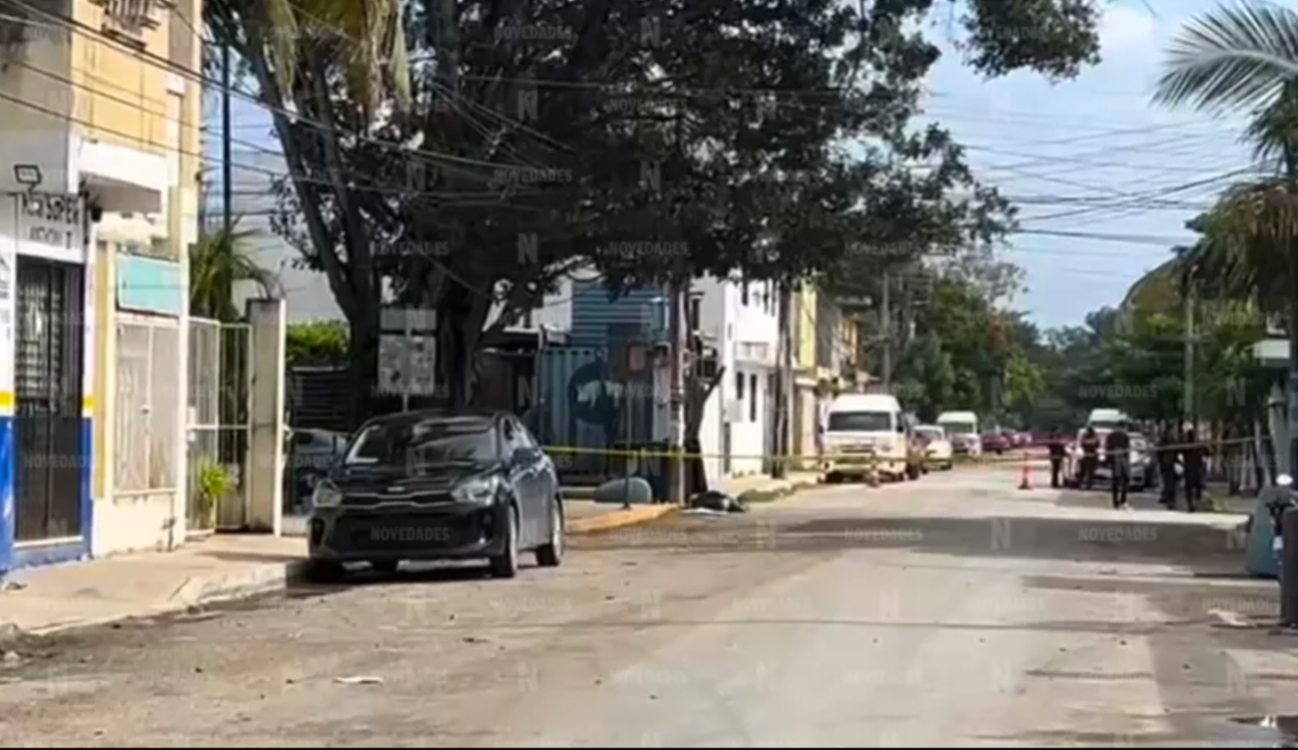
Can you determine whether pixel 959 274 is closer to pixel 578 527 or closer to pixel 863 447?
pixel 863 447

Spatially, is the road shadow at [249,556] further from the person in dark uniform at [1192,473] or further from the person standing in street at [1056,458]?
the person standing in street at [1056,458]

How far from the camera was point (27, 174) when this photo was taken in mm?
19391

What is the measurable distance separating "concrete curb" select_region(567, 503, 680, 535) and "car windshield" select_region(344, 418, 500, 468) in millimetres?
8257

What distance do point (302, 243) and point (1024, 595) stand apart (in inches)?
724

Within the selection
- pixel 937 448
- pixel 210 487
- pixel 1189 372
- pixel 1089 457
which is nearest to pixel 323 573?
pixel 210 487

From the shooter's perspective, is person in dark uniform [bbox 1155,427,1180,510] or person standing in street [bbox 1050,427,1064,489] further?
person standing in street [bbox 1050,427,1064,489]

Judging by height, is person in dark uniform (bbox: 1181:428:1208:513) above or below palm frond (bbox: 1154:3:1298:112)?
below

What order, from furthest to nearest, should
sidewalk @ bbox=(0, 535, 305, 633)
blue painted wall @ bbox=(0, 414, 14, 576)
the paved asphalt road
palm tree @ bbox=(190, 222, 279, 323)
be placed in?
palm tree @ bbox=(190, 222, 279, 323), blue painted wall @ bbox=(0, 414, 14, 576), sidewalk @ bbox=(0, 535, 305, 633), the paved asphalt road

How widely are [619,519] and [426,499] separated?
1238 cm

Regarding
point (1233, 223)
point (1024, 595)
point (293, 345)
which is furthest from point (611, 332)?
point (1024, 595)

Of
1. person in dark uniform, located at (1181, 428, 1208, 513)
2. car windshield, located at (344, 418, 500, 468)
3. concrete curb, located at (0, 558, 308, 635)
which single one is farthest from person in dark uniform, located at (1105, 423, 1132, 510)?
concrete curb, located at (0, 558, 308, 635)

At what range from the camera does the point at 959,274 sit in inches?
3775

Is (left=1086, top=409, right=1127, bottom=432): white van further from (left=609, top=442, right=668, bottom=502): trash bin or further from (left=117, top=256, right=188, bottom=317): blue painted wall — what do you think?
(left=117, top=256, right=188, bottom=317): blue painted wall

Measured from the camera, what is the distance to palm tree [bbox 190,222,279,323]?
29391 millimetres
